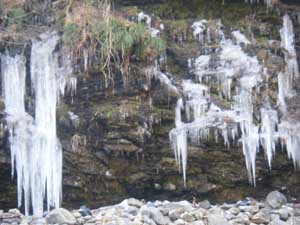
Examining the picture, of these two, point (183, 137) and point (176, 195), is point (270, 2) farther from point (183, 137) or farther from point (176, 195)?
point (176, 195)

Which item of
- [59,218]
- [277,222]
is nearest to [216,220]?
[277,222]

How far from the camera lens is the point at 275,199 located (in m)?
9.99

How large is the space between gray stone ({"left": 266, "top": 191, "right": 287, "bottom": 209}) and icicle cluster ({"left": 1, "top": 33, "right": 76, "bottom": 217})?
3.70 m

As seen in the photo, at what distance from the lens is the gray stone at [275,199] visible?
9.88 m

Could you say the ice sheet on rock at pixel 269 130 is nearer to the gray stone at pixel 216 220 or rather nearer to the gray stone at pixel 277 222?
the gray stone at pixel 277 222

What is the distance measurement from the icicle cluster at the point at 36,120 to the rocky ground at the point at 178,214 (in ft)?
2.05

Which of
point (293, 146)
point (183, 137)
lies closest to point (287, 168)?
point (293, 146)

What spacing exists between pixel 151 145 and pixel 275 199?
2.38 m

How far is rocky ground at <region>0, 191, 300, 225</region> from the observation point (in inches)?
351

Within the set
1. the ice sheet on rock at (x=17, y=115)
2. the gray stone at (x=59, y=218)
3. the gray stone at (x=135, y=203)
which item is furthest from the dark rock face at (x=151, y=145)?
the gray stone at (x=59, y=218)

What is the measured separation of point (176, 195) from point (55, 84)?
3.03 metres

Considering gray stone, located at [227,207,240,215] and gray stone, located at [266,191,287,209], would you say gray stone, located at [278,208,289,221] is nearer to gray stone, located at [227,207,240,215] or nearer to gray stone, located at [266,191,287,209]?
gray stone, located at [266,191,287,209]

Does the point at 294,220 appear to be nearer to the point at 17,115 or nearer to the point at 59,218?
the point at 59,218

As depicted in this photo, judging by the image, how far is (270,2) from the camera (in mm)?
9930
